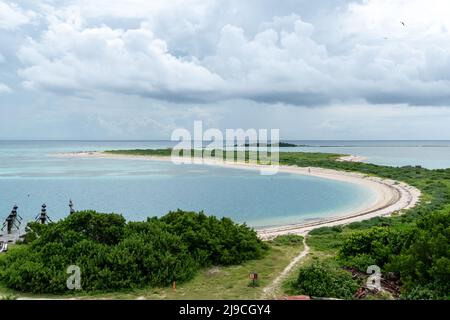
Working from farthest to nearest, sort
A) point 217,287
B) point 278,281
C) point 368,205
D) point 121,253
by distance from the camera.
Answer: point 368,205 → point 121,253 → point 278,281 → point 217,287

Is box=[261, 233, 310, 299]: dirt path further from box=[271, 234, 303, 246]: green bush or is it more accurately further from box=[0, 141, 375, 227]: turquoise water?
box=[0, 141, 375, 227]: turquoise water

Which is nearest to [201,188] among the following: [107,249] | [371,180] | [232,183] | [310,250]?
[232,183]

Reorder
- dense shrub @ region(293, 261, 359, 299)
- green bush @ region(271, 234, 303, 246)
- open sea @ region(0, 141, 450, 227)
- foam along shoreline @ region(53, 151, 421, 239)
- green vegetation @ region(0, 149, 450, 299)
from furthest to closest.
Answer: open sea @ region(0, 141, 450, 227), foam along shoreline @ region(53, 151, 421, 239), green bush @ region(271, 234, 303, 246), green vegetation @ region(0, 149, 450, 299), dense shrub @ region(293, 261, 359, 299)

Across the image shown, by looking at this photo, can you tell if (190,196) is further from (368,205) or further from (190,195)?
(368,205)

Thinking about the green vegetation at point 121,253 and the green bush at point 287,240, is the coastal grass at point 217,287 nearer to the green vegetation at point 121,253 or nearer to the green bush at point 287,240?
the green vegetation at point 121,253

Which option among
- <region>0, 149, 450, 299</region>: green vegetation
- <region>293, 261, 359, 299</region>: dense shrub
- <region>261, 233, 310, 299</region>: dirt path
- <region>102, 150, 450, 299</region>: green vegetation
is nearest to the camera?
<region>102, 150, 450, 299</region>: green vegetation

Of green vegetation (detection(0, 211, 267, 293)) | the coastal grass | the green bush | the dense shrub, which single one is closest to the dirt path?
the coastal grass

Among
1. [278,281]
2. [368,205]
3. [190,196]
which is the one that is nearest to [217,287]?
[278,281]

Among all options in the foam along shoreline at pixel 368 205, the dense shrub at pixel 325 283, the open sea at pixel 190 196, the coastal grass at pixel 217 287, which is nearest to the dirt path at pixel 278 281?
the coastal grass at pixel 217 287

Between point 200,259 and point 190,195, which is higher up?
point 200,259
